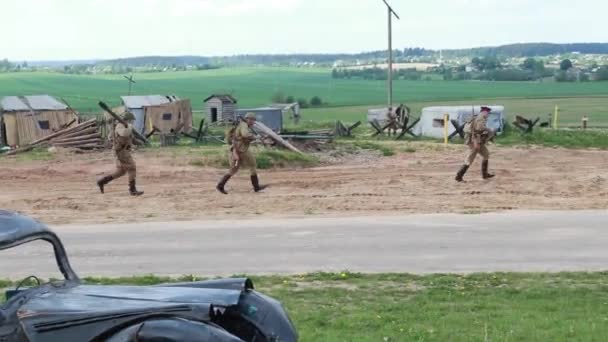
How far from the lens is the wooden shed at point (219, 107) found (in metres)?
41.0

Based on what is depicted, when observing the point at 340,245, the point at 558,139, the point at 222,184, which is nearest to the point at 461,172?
the point at 222,184

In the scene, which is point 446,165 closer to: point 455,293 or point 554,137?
point 554,137

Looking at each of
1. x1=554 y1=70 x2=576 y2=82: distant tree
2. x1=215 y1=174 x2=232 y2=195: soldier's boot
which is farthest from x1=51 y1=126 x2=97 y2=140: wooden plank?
x1=554 y1=70 x2=576 y2=82: distant tree

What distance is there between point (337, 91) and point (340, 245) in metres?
92.5

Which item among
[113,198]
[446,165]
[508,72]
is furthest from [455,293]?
[508,72]

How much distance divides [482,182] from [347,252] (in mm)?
9626

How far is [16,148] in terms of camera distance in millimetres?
30969

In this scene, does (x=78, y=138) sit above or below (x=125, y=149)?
below

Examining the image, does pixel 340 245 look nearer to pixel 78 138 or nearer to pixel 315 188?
pixel 315 188

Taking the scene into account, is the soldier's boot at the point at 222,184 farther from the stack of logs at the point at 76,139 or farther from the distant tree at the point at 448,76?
the distant tree at the point at 448,76

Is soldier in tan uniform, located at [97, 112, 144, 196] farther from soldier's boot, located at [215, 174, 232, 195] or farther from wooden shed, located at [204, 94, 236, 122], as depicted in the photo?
wooden shed, located at [204, 94, 236, 122]

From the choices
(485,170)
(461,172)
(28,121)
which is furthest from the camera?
(28,121)

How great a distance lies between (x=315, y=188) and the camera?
74.3 ft

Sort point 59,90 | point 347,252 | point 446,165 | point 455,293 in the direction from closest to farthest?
point 455,293 → point 347,252 → point 446,165 → point 59,90
